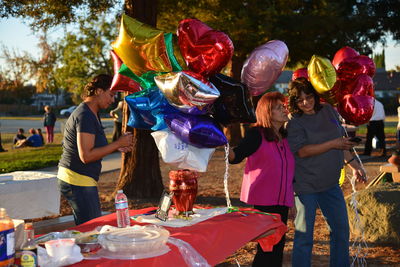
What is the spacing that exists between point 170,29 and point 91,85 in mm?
10163

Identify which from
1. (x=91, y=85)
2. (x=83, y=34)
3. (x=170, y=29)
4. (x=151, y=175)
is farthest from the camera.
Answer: (x=83, y=34)

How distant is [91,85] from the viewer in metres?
3.59

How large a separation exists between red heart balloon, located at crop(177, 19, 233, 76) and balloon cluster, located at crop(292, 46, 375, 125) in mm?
1218

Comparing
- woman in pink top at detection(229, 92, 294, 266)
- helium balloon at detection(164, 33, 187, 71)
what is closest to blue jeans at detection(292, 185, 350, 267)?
woman in pink top at detection(229, 92, 294, 266)

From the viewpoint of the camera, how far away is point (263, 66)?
129 inches

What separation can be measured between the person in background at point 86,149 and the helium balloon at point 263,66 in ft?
3.13

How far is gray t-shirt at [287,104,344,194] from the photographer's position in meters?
3.86

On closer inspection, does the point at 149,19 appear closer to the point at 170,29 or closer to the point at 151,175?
the point at 151,175

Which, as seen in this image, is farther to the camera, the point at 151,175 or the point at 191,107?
the point at 151,175

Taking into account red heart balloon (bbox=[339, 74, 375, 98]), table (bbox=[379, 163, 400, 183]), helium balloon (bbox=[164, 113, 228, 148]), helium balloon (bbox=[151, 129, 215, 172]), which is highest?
red heart balloon (bbox=[339, 74, 375, 98])

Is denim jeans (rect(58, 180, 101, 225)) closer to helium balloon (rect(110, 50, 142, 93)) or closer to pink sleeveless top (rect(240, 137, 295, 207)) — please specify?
helium balloon (rect(110, 50, 142, 93))

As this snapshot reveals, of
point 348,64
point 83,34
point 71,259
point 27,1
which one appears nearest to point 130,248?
point 71,259

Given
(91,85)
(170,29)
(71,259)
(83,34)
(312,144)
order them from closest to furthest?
(71,259) < (91,85) < (312,144) < (170,29) < (83,34)

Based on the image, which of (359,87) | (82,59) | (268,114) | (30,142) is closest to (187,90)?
(268,114)
